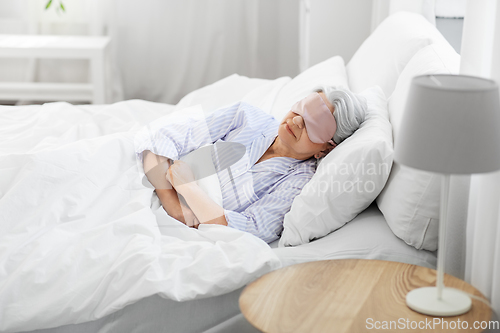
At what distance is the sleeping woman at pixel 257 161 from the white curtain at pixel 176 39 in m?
2.54

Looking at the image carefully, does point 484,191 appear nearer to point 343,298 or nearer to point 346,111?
point 343,298

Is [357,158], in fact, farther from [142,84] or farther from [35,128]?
[142,84]

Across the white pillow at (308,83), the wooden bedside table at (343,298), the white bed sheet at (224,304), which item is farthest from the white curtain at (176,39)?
the wooden bedside table at (343,298)

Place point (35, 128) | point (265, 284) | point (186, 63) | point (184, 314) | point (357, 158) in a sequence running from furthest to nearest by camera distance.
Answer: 1. point (186, 63)
2. point (35, 128)
3. point (357, 158)
4. point (184, 314)
5. point (265, 284)

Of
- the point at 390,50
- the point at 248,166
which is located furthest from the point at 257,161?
the point at 390,50

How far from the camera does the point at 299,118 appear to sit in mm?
1428

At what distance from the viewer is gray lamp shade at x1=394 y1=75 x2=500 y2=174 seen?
777 mm

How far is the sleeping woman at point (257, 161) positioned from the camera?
1.36 m

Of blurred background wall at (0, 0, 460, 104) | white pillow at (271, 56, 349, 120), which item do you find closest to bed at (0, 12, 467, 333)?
white pillow at (271, 56, 349, 120)

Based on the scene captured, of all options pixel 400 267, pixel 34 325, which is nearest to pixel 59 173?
pixel 34 325

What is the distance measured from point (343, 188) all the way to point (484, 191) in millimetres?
337

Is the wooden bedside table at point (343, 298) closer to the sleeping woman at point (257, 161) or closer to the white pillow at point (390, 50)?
the sleeping woman at point (257, 161)

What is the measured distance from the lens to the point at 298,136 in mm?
1452

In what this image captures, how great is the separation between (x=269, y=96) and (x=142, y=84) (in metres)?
2.23
